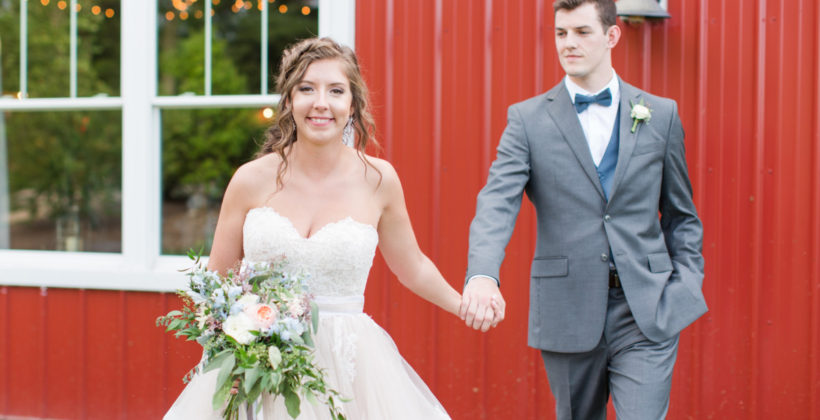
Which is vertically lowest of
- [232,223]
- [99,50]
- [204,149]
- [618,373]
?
[618,373]

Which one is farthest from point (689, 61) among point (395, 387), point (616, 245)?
point (395, 387)

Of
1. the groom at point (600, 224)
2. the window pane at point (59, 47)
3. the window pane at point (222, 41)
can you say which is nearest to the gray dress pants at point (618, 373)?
the groom at point (600, 224)

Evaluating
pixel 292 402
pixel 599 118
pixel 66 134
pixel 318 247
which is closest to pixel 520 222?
pixel 599 118

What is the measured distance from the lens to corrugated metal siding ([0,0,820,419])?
391cm

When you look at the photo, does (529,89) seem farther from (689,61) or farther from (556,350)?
(556,350)

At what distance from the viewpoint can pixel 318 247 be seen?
2615 millimetres

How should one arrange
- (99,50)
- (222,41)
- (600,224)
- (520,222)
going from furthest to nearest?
(222,41) < (99,50) < (520,222) < (600,224)

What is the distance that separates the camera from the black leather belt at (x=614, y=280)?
2.91 metres

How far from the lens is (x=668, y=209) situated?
9.93 ft

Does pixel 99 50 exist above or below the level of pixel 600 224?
above

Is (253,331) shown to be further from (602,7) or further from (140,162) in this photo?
(140,162)

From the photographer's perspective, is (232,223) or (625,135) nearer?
(232,223)

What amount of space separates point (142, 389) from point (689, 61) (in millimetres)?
3465

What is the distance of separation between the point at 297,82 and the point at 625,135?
3.81ft
